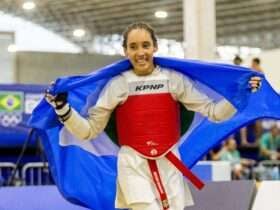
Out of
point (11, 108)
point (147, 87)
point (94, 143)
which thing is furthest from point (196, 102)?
point (11, 108)

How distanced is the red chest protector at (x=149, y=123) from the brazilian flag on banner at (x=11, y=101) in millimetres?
4724

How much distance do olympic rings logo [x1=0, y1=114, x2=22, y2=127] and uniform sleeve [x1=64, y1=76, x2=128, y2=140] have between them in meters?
4.61

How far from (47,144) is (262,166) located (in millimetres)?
6583

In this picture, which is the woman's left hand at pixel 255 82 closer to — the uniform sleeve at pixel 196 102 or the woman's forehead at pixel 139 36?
the uniform sleeve at pixel 196 102

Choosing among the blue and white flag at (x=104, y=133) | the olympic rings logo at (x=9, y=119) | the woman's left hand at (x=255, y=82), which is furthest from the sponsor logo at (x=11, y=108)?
the woman's left hand at (x=255, y=82)

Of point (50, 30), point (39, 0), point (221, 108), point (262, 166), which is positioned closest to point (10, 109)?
point (262, 166)

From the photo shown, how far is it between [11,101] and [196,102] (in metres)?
4.79

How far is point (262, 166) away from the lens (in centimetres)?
1008

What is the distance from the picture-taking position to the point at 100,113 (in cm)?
339

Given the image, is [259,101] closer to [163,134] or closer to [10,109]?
[163,134]

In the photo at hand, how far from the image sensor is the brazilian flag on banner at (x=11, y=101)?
25.8 feet

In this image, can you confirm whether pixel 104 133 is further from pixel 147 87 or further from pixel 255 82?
pixel 255 82

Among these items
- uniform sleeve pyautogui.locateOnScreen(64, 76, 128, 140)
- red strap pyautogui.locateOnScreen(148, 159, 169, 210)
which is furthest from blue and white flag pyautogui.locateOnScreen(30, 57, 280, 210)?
red strap pyautogui.locateOnScreen(148, 159, 169, 210)

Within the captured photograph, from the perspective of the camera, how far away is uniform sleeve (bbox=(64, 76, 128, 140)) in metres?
3.32
